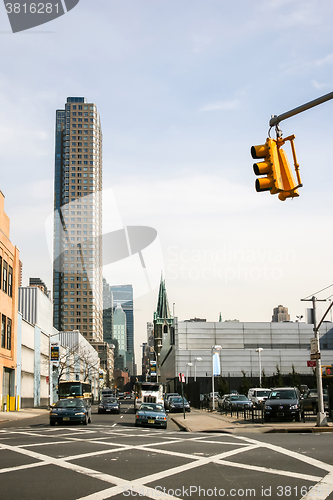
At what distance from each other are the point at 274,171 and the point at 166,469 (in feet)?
23.8

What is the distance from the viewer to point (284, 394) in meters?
30.1

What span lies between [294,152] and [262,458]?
8.12 metres

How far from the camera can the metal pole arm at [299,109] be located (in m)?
9.71

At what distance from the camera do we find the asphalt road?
381 inches

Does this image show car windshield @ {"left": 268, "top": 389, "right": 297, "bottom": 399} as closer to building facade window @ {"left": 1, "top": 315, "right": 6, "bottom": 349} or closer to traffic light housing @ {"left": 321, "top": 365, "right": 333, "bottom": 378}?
traffic light housing @ {"left": 321, "top": 365, "right": 333, "bottom": 378}

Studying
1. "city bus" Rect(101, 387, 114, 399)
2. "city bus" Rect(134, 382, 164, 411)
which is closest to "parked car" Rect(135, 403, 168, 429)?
"city bus" Rect(134, 382, 164, 411)

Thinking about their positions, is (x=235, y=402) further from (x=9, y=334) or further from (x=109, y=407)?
(x=9, y=334)

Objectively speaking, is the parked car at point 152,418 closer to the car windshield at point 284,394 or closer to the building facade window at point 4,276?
the car windshield at point 284,394

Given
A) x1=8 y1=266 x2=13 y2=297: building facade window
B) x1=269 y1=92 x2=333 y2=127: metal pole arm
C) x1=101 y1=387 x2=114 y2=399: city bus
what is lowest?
x1=101 y1=387 x2=114 y2=399: city bus

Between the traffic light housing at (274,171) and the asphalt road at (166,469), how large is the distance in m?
5.30

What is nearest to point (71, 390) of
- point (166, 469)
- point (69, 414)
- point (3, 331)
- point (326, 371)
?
point (3, 331)

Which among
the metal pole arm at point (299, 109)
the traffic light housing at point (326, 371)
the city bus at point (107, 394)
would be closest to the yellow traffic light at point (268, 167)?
the metal pole arm at point (299, 109)

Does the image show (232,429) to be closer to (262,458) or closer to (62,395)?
(262,458)

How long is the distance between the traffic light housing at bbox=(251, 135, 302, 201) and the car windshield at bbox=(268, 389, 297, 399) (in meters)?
22.6
